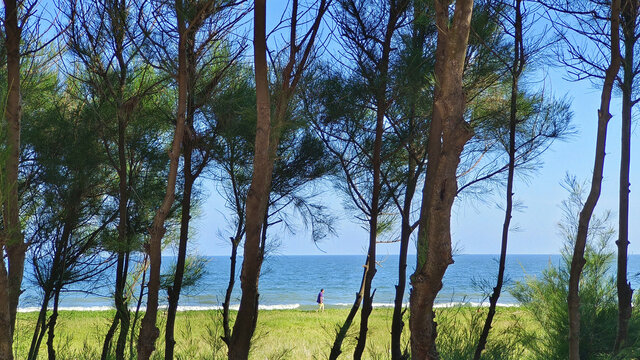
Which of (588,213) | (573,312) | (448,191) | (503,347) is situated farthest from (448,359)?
(448,191)

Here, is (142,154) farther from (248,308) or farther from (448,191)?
(448,191)

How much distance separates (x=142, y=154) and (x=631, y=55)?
4.36 metres

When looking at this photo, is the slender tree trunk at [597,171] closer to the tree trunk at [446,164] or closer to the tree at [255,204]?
the tree trunk at [446,164]

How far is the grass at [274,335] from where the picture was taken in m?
5.60

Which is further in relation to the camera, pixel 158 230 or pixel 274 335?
pixel 274 335

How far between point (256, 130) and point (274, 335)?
7446mm

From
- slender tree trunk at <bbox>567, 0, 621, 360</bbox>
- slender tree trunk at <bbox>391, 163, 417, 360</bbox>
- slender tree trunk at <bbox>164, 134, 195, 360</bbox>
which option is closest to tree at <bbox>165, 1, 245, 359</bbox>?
slender tree trunk at <bbox>164, 134, 195, 360</bbox>

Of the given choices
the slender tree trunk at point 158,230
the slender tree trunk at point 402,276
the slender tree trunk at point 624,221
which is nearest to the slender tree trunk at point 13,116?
the slender tree trunk at point 158,230

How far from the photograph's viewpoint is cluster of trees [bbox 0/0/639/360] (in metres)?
4.20

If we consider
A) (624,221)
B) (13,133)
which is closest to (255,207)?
(13,133)

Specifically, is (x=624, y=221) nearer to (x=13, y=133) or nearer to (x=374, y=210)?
(x=374, y=210)

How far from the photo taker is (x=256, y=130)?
409 cm

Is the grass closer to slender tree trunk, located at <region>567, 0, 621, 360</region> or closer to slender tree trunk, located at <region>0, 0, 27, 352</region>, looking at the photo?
slender tree trunk, located at <region>567, 0, 621, 360</region>

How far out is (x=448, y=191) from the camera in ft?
10.2
